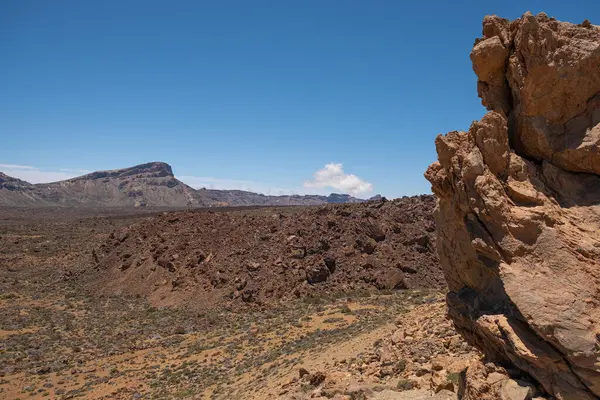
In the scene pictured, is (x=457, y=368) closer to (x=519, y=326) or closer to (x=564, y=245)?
(x=519, y=326)

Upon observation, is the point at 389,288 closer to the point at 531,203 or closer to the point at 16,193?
the point at 531,203

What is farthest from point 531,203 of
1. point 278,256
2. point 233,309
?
point 278,256

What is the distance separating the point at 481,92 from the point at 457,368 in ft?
19.8

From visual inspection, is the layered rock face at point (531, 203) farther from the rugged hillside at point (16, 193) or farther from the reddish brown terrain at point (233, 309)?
the rugged hillside at point (16, 193)

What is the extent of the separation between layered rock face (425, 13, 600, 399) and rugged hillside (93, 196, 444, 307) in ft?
64.6

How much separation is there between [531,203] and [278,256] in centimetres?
2474

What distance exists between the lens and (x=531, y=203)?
6.91 metres

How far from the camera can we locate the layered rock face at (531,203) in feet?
19.9

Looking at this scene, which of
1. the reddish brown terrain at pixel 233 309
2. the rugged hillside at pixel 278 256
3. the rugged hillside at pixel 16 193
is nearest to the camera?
the reddish brown terrain at pixel 233 309

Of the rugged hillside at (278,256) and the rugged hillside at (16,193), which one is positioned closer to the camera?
the rugged hillside at (278,256)

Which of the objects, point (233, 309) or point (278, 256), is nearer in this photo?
point (233, 309)

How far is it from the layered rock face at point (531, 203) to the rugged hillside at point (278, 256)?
64.6 ft

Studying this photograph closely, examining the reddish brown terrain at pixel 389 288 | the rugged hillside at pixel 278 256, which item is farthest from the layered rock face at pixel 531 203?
the rugged hillside at pixel 278 256

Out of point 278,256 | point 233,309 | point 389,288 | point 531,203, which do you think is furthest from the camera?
point 278,256
